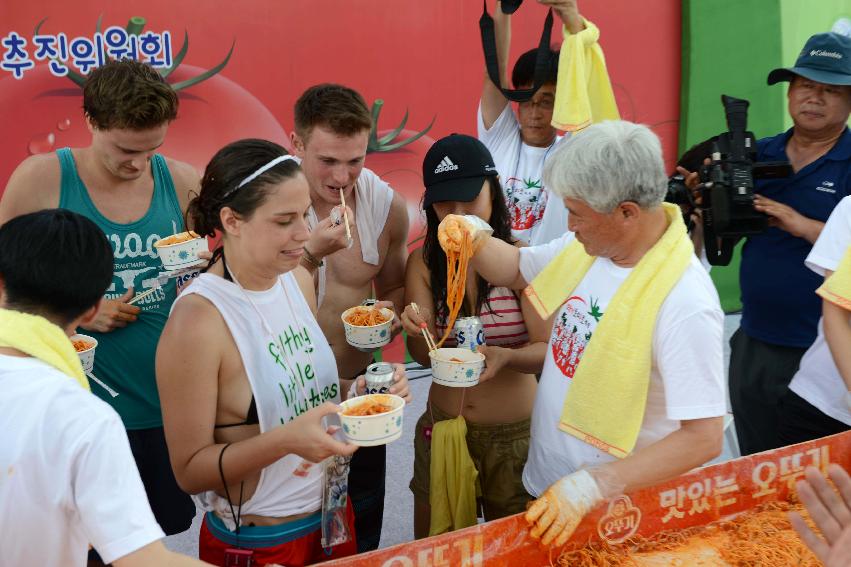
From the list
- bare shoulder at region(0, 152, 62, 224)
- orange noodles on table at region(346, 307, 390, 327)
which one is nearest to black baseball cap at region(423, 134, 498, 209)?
orange noodles on table at region(346, 307, 390, 327)

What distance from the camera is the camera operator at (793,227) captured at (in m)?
3.08

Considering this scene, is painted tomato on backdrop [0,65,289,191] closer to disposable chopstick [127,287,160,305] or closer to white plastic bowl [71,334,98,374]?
disposable chopstick [127,287,160,305]

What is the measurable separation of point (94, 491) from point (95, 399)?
16 cm

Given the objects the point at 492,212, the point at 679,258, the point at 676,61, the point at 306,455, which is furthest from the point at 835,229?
the point at 676,61

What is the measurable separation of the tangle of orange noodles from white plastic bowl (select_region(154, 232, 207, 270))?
1491 mm

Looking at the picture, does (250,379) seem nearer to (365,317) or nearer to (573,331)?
(365,317)

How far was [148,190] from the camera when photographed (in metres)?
2.72

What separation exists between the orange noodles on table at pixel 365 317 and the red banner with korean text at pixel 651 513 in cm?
86

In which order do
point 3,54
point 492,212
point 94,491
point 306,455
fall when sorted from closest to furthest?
point 94,491 < point 306,455 < point 492,212 < point 3,54

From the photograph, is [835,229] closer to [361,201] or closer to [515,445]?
[515,445]

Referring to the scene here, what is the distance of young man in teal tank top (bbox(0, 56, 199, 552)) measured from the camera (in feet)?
8.09

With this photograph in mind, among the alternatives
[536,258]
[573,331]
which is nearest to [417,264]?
[536,258]

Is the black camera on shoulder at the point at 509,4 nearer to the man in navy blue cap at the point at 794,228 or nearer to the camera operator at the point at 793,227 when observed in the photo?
the camera operator at the point at 793,227

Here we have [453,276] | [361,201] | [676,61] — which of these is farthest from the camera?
[676,61]
